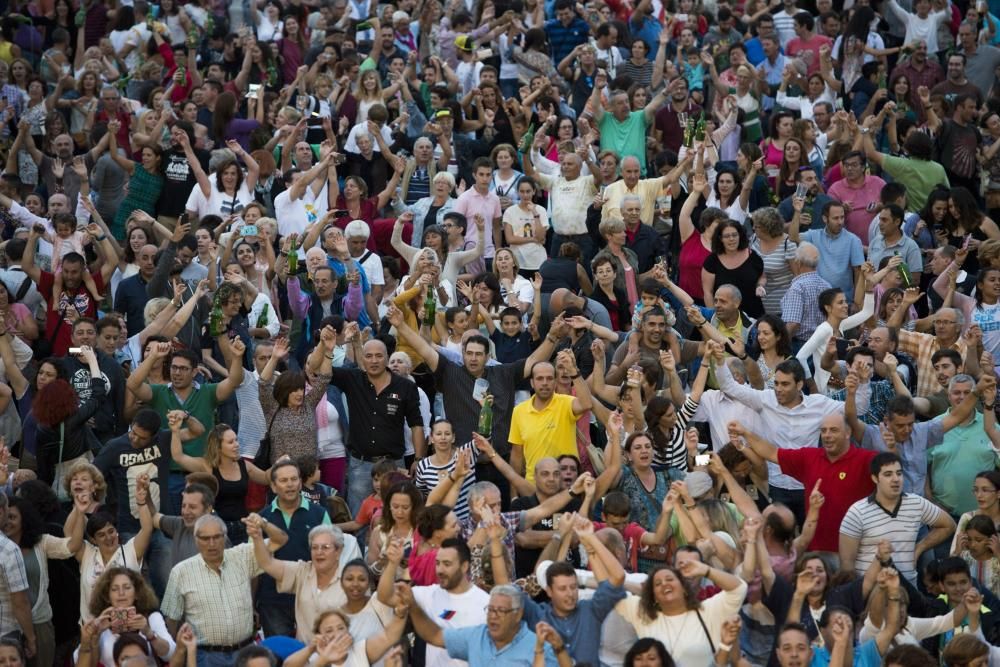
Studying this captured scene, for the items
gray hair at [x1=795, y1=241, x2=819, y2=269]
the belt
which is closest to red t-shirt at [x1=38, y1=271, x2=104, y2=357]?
the belt

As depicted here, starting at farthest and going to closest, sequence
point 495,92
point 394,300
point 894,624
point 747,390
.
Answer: point 495,92 → point 394,300 → point 747,390 → point 894,624

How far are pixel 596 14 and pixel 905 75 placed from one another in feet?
10.5

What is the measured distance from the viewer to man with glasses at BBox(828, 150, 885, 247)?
14.5m

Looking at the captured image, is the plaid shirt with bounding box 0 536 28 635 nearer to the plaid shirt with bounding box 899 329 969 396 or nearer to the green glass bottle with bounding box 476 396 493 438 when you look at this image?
the green glass bottle with bounding box 476 396 493 438

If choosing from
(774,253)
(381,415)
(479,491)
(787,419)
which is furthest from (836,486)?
(774,253)

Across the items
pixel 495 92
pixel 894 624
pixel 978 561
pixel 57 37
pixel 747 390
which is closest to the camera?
pixel 894 624

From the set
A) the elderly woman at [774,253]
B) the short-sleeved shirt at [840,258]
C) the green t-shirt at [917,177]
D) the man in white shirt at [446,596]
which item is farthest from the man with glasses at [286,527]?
the green t-shirt at [917,177]

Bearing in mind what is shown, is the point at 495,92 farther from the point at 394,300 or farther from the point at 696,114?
the point at 394,300

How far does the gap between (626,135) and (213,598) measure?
764cm

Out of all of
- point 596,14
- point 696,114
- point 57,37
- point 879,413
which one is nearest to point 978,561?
point 879,413

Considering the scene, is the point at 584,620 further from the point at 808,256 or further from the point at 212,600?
the point at 808,256

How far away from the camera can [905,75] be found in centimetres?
1742

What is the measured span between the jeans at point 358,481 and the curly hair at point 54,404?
173cm

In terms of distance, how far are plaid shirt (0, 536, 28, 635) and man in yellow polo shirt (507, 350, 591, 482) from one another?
2994mm
